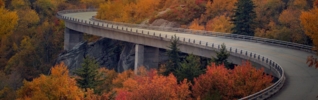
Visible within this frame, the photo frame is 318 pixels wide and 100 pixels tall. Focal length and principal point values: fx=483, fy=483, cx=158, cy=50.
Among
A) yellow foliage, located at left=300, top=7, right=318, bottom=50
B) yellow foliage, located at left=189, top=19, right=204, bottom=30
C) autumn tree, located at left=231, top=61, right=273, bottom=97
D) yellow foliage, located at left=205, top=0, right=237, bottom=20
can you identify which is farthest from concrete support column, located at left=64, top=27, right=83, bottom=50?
autumn tree, located at left=231, top=61, right=273, bottom=97

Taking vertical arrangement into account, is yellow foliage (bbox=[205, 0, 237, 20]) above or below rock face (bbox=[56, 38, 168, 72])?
above

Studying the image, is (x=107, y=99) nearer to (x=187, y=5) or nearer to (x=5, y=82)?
(x=5, y=82)

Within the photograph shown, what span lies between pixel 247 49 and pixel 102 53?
109 ft

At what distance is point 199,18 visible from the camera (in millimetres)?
89562

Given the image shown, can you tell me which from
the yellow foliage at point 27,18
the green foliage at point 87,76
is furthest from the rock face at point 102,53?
the green foliage at point 87,76

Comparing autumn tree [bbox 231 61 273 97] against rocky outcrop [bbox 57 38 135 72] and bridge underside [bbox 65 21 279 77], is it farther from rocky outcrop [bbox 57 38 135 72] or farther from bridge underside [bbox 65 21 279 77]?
rocky outcrop [bbox 57 38 135 72]

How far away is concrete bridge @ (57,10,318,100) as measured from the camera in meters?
39.8

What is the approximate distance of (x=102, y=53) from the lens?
86375 millimetres

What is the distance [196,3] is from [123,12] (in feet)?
52.5

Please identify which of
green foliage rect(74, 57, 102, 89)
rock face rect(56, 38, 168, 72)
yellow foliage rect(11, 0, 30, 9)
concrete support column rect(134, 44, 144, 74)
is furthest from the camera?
yellow foliage rect(11, 0, 30, 9)

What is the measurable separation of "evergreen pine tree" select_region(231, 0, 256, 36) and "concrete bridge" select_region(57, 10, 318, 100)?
270 cm

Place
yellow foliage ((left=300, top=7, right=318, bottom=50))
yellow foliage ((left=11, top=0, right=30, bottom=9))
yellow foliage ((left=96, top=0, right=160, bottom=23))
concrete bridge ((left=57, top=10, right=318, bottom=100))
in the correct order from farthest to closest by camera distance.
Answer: yellow foliage ((left=11, top=0, right=30, bottom=9)) < yellow foliage ((left=96, top=0, right=160, bottom=23)) < yellow foliage ((left=300, top=7, right=318, bottom=50)) < concrete bridge ((left=57, top=10, right=318, bottom=100))

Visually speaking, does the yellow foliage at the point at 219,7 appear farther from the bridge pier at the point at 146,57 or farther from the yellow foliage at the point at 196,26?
the bridge pier at the point at 146,57

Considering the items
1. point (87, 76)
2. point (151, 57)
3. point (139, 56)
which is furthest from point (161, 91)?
point (151, 57)
